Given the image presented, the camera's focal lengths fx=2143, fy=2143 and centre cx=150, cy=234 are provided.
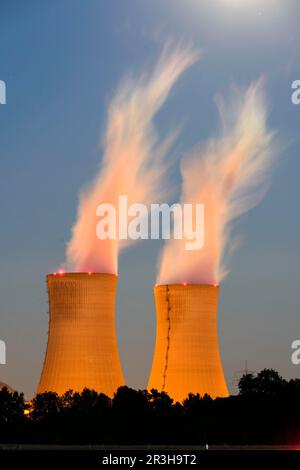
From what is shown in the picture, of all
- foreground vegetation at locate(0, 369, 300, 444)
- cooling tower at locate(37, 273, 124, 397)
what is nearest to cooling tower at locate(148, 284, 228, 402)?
foreground vegetation at locate(0, 369, 300, 444)

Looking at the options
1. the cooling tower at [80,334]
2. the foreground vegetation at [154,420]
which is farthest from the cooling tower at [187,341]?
the cooling tower at [80,334]

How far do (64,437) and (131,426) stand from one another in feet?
11.2

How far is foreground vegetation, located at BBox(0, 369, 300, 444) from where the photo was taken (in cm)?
9462

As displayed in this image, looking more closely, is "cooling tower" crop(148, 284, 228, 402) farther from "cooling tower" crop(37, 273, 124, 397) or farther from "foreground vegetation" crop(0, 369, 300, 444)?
"cooling tower" crop(37, 273, 124, 397)

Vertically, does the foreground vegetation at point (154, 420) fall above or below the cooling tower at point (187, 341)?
below

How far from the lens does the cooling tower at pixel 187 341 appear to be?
9800 centimetres

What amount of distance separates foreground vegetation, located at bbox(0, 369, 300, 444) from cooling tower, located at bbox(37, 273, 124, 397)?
91 centimetres

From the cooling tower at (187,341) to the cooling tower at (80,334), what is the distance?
266 centimetres

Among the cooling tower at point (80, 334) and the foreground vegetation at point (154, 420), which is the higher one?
the cooling tower at point (80, 334)

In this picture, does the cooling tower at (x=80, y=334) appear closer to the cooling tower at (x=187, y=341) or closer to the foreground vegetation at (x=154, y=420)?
the foreground vegetation at (x=154, y=420)

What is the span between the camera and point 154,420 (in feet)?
318

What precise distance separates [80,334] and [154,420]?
5.27 meters

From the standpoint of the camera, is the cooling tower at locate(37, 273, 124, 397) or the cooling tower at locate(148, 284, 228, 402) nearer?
the cooling tower at locate(37, 273, 124, 397)

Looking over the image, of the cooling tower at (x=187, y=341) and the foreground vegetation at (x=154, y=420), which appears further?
the cooling tower at (x=187, y=341)
